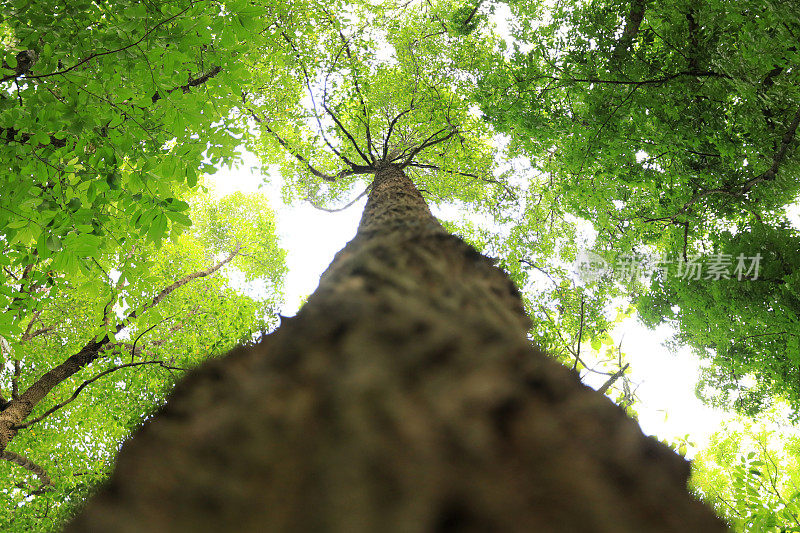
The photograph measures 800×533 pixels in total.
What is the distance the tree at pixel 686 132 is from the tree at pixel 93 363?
7.18 meters

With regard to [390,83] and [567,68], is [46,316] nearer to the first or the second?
[390,83]

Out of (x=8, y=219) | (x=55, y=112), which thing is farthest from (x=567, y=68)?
(x=8, y=219)

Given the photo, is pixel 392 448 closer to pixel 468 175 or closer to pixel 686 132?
pixel 686 132

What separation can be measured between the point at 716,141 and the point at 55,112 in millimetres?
8321

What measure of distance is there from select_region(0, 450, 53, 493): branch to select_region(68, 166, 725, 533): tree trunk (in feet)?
30.7

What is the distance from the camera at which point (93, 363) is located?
29.6ft

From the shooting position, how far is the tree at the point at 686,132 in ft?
15.9

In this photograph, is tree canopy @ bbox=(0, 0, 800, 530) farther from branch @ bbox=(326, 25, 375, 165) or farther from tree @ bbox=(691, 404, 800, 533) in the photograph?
tree @ bbox=(691, 404, 800, 533)

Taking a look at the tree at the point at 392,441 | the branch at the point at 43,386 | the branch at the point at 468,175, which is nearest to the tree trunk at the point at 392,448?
the tree at the point at 392,441

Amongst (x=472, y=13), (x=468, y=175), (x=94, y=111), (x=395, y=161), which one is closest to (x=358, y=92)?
(x=395, y=161)

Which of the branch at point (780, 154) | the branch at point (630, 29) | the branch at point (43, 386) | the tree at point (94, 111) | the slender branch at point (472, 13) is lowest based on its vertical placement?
the branch at point (43, 386)

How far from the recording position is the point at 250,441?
88cm

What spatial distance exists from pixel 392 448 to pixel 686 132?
23.1 ft

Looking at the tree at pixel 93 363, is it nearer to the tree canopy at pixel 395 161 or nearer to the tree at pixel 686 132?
the tree canopy at pixel 395 161
